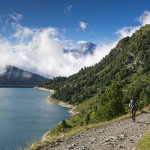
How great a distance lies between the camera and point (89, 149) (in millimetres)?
10562

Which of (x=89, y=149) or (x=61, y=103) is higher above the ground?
(x=89, y=149)

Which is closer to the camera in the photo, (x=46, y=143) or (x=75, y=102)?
(x=46, y=143)

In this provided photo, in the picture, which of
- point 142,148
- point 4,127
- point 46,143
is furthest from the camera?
point 4,127

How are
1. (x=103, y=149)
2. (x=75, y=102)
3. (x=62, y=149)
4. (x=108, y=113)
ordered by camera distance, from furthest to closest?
(x=75, y=102), (x=108, y=113), (x=62, y=149), (x=103, y=149)

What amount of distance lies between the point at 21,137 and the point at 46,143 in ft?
227

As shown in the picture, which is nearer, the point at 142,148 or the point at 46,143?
the point at 142,148

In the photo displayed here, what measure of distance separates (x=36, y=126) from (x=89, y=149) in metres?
87.9

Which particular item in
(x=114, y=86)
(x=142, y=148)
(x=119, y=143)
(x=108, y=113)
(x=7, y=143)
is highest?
(x=114, y=86)

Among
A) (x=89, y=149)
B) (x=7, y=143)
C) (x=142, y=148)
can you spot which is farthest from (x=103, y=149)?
(x=7, y=143)

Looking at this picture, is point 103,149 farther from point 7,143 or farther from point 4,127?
point 4,127

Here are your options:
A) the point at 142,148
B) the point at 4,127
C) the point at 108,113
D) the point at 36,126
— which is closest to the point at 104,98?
the point at 108,113

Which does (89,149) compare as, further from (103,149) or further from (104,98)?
(104,98)

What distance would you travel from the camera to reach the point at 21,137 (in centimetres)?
7025

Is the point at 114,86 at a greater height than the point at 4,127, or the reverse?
the point at 114,86
